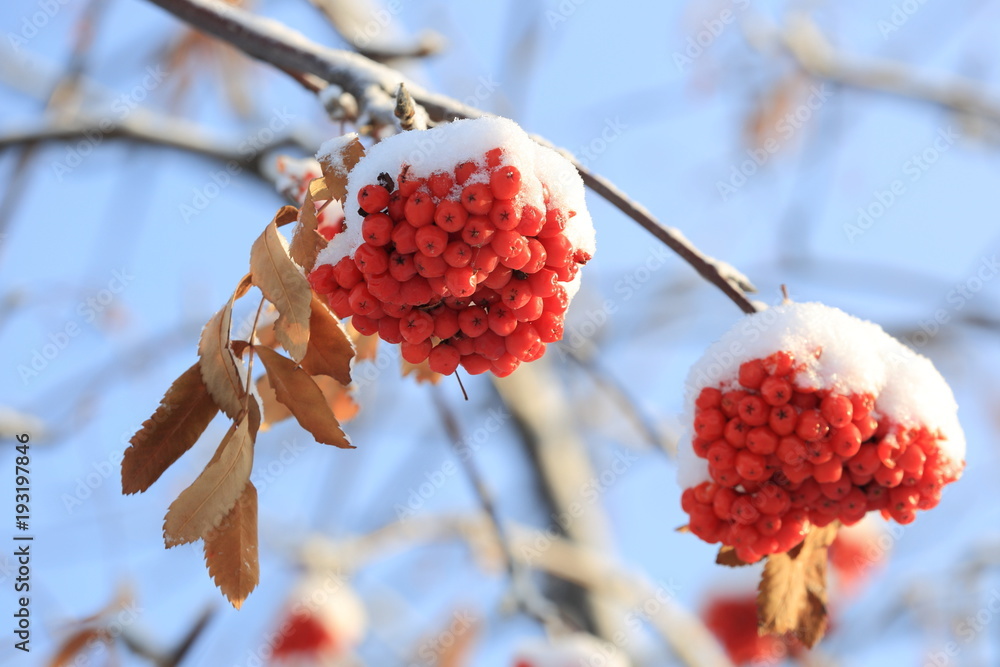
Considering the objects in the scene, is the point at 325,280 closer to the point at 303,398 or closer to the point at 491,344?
the point at 303,398

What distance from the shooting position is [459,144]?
1394 millimetres

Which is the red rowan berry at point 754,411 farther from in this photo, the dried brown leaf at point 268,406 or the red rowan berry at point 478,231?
the dried brown leaf at point 268,406

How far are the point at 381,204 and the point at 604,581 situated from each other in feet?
10.9

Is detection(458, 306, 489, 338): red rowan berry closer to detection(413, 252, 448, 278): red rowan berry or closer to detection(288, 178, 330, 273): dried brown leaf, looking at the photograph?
detection(413, 252, 448, 278): red rowan berry

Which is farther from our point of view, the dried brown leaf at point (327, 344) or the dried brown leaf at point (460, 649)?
the dried brown leaf at point (460, 649)

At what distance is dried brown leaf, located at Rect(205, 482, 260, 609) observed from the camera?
1407 millimetres

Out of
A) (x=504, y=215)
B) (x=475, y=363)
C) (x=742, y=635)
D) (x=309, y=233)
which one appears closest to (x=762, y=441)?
(x=475, y=363)

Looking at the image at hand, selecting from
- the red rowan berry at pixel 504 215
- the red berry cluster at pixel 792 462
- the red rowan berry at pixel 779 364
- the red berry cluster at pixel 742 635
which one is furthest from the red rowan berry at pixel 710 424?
the red berry cluster at pixel 742 635

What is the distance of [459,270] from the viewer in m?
1.35

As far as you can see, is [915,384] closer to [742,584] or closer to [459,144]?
[459,144]

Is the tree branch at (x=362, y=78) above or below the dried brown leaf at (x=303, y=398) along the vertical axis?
above

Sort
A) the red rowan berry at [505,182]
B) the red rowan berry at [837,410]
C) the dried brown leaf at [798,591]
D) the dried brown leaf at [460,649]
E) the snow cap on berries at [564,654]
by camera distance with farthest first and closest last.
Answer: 1. the dried brown leaf at [460,649]
2. the snow cap on berries at [564,654]
3. the dried brown leaf at [798,591]
4. the red rowan berry at [837,410]
5. the red rowan berry at [505,182]

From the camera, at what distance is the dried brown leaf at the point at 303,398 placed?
1.43 meters

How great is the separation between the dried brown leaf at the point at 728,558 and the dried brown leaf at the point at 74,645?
2228mm
